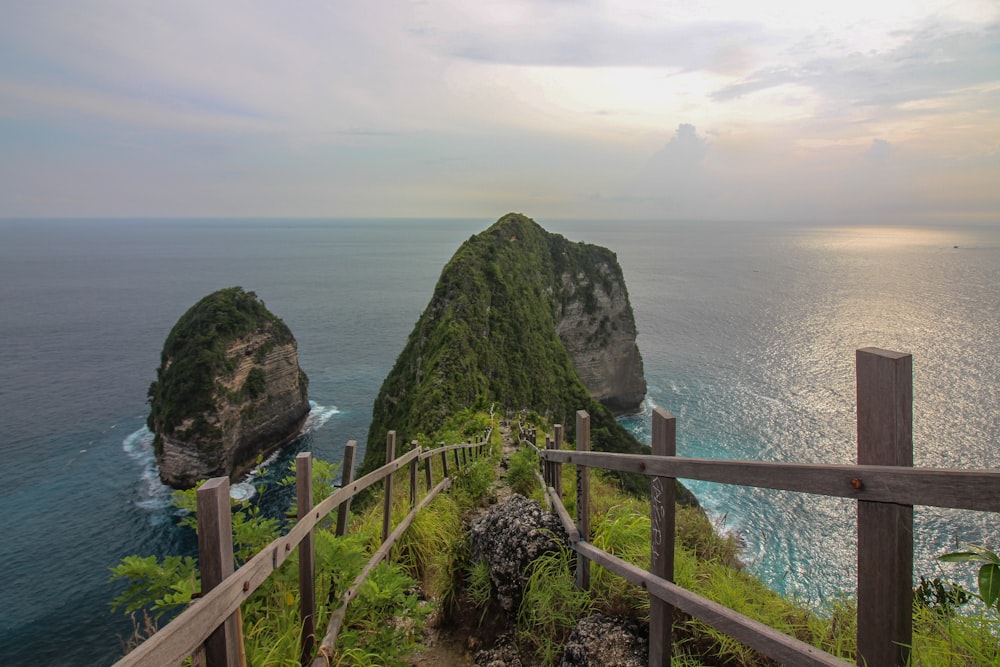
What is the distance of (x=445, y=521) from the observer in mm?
7203

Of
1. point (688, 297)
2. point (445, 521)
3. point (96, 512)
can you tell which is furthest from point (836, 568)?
point (688, 297)

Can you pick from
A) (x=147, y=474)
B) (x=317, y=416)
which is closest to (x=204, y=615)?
(x=147, y=474)

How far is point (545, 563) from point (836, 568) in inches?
1133

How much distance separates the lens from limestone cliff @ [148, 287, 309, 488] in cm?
3616

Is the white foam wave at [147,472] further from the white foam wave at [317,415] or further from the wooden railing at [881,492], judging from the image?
the wooden railing at [881,492]

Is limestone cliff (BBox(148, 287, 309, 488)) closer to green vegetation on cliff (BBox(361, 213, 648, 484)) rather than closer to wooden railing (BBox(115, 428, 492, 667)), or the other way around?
→ green vegetation on cliff (BBox(361, 213, 648, 484))

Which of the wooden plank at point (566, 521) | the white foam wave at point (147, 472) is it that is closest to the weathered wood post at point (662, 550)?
the wooden plank at point (566, 521)

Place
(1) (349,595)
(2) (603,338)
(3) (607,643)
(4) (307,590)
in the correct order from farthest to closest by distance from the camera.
A: (2) (603,338) → (1) (349,595) → (4) (307,590) → (3) (607,643)

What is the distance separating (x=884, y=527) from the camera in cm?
→ 199

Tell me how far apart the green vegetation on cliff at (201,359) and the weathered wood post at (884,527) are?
39923 millimetres

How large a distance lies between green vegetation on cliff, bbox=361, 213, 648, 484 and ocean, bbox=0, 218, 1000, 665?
7849 mm

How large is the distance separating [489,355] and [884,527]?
36.2 meters

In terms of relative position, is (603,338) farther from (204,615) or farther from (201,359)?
(204,615)

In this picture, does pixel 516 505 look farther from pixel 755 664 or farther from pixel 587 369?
pixel 587 369
